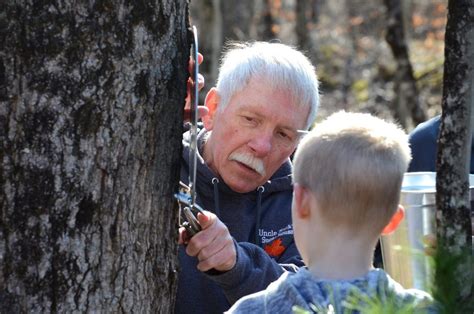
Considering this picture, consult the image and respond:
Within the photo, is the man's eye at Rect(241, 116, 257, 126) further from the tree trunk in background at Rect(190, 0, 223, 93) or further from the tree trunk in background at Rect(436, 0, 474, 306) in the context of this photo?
the tree trunk in background at Rect(190, 0, 223, 93)

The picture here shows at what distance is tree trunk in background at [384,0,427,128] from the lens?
10.6m

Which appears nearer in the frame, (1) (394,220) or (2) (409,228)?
(1) (394,220)

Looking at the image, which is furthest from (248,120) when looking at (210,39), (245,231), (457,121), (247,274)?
(210,39)

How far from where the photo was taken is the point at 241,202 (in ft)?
11.2

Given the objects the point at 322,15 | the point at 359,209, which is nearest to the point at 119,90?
the point at 359,209

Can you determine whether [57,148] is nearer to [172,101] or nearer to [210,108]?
[172,101]

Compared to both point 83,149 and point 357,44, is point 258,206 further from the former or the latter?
point 357,44

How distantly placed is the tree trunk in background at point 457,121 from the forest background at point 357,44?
17.1 feet

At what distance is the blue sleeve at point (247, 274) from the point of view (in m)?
2.85

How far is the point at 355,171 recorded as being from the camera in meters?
2.18

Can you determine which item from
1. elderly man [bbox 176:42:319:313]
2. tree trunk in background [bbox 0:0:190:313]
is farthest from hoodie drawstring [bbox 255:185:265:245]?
tree trunk in background [bbox 0:0:190:313]

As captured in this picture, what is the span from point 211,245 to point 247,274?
8.5 inches

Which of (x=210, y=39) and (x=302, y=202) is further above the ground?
(x=210, y=39)

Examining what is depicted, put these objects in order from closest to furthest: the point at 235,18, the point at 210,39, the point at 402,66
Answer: the point at 210,39 → the point at 402,66 → the point at 235,18
